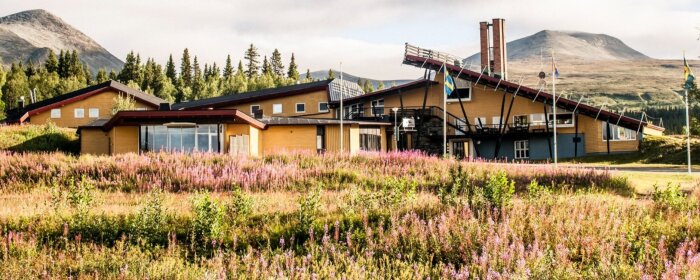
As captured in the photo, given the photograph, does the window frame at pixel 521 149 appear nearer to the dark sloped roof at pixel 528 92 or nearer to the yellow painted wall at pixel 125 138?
the dark sloped roof at pixel 528 92

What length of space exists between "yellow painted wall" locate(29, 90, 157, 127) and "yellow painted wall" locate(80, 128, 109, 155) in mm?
21871

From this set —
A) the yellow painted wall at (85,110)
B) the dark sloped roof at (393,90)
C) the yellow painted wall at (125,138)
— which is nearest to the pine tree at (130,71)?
the yellow painted wall at (85,110)

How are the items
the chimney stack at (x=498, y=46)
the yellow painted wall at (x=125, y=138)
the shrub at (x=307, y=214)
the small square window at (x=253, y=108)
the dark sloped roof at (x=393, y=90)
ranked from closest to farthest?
1. the shrub at (x=307, y=214)
2. the yellow painted wall at (x=125, y=138)
3. the dark sloped roof at (x=393, y=90)
4. the small square window at (x=253, y=108)
5. the chimney stack at (x=498, y=46)

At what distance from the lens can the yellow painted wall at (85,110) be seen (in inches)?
2437

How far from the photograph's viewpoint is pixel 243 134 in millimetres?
37250

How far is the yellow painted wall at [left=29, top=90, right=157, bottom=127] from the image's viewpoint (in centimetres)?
6191

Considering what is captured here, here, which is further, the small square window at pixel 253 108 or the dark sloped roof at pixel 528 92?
the small square window at pixel 253 108

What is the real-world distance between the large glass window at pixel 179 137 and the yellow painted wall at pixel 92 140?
6902mm

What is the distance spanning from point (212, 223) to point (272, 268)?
2096mm

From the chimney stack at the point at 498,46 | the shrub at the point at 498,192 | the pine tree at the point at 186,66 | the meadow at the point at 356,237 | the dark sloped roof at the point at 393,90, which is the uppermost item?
the pine tree at the point at 186,66

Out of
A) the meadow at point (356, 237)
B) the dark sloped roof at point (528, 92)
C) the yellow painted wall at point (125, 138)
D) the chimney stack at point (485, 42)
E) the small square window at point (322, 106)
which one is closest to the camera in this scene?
the meadow at point (356, 237)

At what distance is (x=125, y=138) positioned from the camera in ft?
120

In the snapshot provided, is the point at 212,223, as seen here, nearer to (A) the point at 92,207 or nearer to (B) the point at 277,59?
(A) the point at 92,207

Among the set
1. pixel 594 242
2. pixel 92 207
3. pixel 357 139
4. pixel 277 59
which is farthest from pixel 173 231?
pixel 277 59
